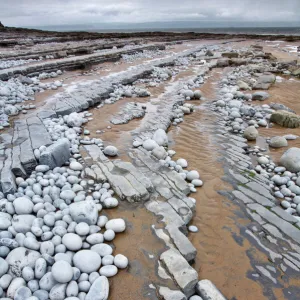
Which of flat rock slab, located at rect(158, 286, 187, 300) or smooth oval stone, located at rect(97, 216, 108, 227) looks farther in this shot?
smooth oval stone, located at rect(97, 216, 108, 227)

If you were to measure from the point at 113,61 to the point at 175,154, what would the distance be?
11713mm

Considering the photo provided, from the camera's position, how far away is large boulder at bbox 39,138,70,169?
12.3ft

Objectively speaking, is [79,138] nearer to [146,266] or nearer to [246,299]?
[146,266]

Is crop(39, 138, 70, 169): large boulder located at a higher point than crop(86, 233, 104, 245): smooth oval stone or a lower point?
higher

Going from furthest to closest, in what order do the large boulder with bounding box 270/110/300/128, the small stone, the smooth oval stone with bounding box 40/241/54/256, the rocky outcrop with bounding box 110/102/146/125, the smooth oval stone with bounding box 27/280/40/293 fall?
1. the large boulder with bounding box 270/110/300/128
2. the rocky outcrop with bounding box 110/102/146/125
3. the small stone
4. the smooth oval stone with bounding box 40/241/54/256
5. the smooth oval stone with bounding box 27/280/40/293

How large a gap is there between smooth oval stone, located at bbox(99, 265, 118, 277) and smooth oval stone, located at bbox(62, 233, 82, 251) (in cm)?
34

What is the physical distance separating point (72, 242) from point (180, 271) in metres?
1.04

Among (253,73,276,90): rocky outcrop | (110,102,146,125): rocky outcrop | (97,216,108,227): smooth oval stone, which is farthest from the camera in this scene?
(253,73,276,90): rocky outcrop

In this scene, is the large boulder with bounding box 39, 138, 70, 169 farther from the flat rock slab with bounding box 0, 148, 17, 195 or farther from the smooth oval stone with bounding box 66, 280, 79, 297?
the smooth oval stone with bounding box 66, 280, 79, 297

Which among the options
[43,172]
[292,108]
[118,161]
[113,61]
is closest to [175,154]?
[118,161]

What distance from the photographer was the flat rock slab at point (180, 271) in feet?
7.23

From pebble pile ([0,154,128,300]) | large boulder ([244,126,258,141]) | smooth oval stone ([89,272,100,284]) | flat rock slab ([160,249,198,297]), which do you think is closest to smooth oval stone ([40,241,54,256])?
pebble pile ([0,154,128,300])

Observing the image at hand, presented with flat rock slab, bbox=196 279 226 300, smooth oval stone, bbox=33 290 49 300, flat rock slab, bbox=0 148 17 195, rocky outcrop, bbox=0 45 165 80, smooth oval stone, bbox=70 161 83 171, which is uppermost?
rocky outcrop, bbox=0 45 165 80

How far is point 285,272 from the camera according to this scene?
8.48 ft
